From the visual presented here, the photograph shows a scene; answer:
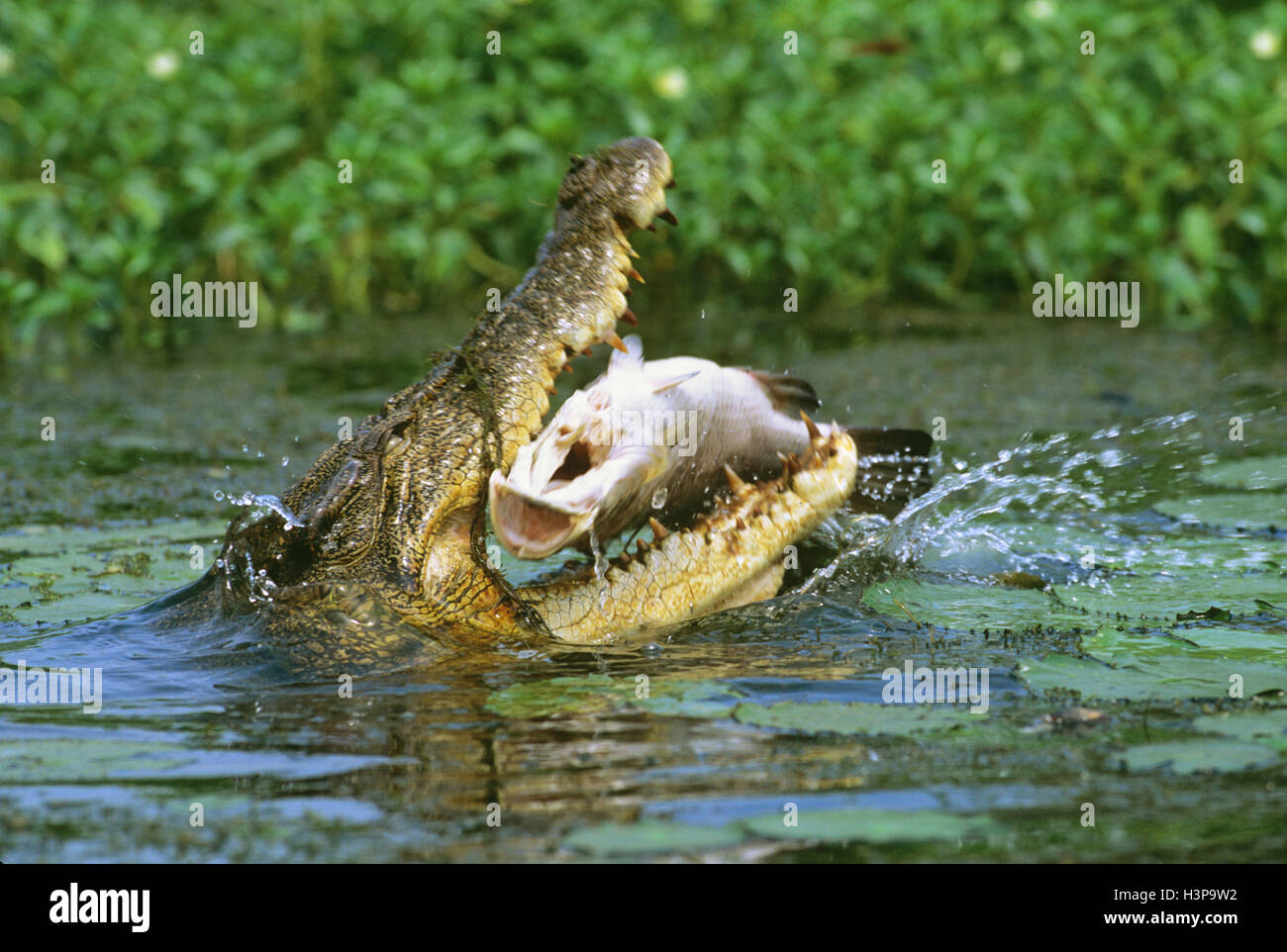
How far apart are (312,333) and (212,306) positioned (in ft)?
2.62

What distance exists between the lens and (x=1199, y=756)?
2980mm

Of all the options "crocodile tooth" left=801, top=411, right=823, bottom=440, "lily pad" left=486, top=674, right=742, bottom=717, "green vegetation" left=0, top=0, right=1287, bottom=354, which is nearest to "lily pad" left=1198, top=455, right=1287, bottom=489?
"crocodile tooth" left=801, top=411, right=823, bottom=440

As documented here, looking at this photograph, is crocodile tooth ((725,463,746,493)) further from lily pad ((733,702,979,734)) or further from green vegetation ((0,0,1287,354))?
green vegetation ((0,0,1287,354))

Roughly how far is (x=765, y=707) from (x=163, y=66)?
674 cm

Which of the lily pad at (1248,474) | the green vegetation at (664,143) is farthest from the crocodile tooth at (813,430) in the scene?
the green vegetation at (664,143)

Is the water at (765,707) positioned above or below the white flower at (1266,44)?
below

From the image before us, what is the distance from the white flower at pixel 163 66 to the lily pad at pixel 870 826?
7.27 meters

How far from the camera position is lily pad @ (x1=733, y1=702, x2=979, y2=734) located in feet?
10.5

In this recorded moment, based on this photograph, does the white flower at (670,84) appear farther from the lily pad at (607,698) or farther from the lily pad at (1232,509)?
the lily pad at (607,698)

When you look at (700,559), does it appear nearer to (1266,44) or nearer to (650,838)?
(650,838)

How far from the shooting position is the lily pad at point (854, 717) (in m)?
3.20

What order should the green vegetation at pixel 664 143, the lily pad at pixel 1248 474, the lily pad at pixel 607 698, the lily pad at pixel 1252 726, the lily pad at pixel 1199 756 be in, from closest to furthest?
the lily pad at pixel 1199 756 → the lily pad at pixel 1252 726 → the lily pad at pixel 607 698 → the lily pad at pixel 1248 474 → the green vegetation at pixel 664 143

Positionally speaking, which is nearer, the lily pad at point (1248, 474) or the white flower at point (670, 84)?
the lily pad at point (1248, 474)
